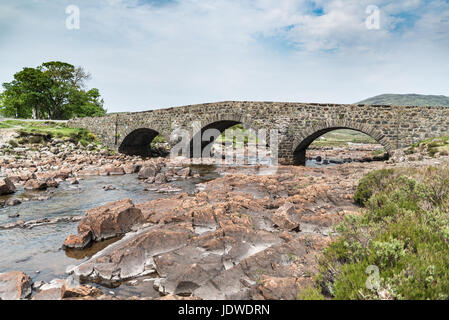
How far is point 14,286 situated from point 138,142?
103 feet

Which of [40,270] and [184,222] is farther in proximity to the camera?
[184,222]

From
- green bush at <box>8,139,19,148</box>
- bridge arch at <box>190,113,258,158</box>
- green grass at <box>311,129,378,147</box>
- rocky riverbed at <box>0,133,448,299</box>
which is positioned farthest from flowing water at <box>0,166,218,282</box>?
green grass at <box>311,129,378,147</box>

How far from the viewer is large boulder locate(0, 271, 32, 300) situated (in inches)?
185

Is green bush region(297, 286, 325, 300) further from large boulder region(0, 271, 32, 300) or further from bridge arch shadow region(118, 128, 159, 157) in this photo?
bridge arch shadow region(118, 128, 159, 157)

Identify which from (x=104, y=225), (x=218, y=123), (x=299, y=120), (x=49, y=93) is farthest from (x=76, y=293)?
(x=49, y=93)

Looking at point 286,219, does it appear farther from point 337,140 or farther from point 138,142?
point 337,140

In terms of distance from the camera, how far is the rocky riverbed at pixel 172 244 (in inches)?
185

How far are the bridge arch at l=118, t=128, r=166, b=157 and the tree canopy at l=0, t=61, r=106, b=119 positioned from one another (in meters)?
27.3

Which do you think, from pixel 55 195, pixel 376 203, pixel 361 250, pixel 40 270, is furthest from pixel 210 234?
pixel 55 195

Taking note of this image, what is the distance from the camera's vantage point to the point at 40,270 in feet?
19.2

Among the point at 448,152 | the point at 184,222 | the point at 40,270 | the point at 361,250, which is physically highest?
the point at 448,152
